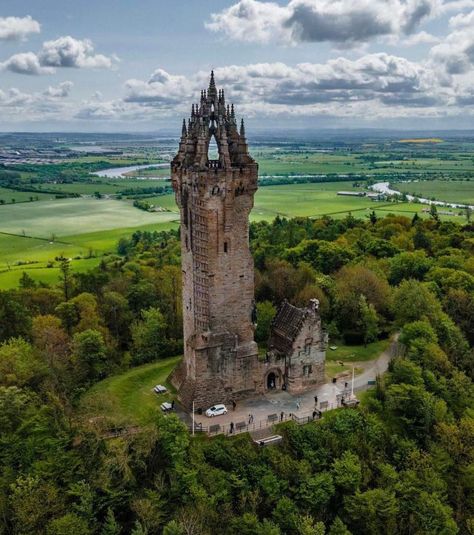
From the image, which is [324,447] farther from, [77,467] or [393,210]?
[393,210]

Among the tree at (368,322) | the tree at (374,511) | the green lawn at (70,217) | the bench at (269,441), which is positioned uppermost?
the green lawn at (70,217)

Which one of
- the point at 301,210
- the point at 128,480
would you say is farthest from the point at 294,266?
the point at 301,210

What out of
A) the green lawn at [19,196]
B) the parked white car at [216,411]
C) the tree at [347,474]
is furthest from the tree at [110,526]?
the green lawn at [19,196]

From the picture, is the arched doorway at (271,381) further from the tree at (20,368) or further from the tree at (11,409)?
the tree at (11,409)

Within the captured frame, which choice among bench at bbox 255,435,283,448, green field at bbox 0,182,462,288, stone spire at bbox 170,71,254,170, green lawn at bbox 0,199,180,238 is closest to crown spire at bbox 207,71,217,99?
stone spire at bbox 170,71,254,170

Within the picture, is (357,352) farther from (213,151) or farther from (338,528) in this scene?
(213,151)

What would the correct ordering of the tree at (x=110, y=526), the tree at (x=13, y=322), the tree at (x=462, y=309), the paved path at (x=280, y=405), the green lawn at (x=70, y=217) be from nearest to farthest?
the tree at (x=110, y=526) < the paved path at (x=280, y=405) < the tree at (x=13, y=322) < the tree at (x=462, y=309) < the green lawn at (x=70, y=217)
